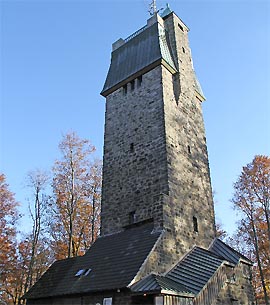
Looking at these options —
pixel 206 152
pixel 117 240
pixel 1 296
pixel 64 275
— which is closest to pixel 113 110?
pixel 206 152

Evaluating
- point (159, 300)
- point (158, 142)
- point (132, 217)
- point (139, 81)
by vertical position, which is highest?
point (139, 81)

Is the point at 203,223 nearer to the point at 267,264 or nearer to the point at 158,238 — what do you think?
the point at 158,238

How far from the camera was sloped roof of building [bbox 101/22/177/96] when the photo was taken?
46.5 feet

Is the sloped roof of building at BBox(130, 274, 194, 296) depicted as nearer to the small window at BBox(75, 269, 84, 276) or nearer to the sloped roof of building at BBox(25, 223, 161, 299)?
the sloped roof of building at BBox(25, 223, 161, 299)

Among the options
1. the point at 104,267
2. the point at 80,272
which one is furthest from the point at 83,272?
the point at 104,267

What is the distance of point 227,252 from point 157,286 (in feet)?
15.7

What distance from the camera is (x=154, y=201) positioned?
35.3ft

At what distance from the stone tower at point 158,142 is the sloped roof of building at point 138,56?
1.8 inches

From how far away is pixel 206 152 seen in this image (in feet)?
48.7

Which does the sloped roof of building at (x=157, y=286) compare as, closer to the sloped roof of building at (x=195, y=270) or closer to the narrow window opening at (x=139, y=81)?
the sloped roof of building at (x=195, y=270)

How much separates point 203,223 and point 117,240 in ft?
11.7

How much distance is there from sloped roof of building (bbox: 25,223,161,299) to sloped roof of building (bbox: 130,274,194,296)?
310 mm

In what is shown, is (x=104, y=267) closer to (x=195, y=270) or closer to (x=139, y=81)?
(x=195, y=270)

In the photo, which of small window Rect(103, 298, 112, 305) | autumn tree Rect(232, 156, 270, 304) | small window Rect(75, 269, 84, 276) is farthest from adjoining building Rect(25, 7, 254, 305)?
autumn tree Rect(232, 156, 270, 304)
